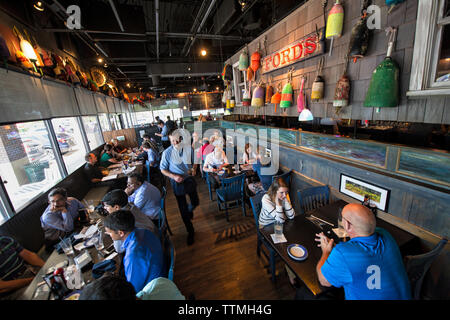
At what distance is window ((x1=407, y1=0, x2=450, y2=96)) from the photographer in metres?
1.52

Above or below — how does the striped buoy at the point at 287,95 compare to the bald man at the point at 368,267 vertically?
above

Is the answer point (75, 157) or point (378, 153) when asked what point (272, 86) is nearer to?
point (378, 153)

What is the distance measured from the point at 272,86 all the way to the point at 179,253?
3.91 m

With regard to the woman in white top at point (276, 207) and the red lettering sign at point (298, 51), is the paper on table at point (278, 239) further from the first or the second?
the red lettering sign at point (298, 51)

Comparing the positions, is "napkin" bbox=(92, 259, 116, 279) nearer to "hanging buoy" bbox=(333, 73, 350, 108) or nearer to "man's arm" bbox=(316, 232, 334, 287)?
"man's arm" bbox=(316, 232, 334, 287)

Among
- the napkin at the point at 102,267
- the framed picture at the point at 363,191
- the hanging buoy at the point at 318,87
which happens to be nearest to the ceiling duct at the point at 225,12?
the hanging buoy at the point at 318,87

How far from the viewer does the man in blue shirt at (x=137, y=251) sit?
1525 millimetres

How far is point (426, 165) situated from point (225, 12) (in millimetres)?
5158

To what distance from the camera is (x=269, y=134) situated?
14.0ft

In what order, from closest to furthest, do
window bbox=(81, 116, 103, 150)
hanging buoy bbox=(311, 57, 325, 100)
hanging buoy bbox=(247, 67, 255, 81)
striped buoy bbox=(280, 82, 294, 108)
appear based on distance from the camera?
hanging buoy bbox=(311, 57, 325, 100), striped buoy bbox=(280, 82, 294, 108), hanging buoy bbox=(247, 67, 255, 81), window bbox=(81, 116, 103, 150)

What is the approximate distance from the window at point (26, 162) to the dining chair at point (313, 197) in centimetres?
438

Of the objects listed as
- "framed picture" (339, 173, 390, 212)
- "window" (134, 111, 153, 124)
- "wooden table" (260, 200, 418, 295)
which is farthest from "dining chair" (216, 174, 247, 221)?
"window" (134, 111, 153, 124)

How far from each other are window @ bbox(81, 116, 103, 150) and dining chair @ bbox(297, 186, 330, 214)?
7156 millimetres

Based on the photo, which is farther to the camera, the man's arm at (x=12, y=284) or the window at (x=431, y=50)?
the man's arm at (x=12, y=284)
